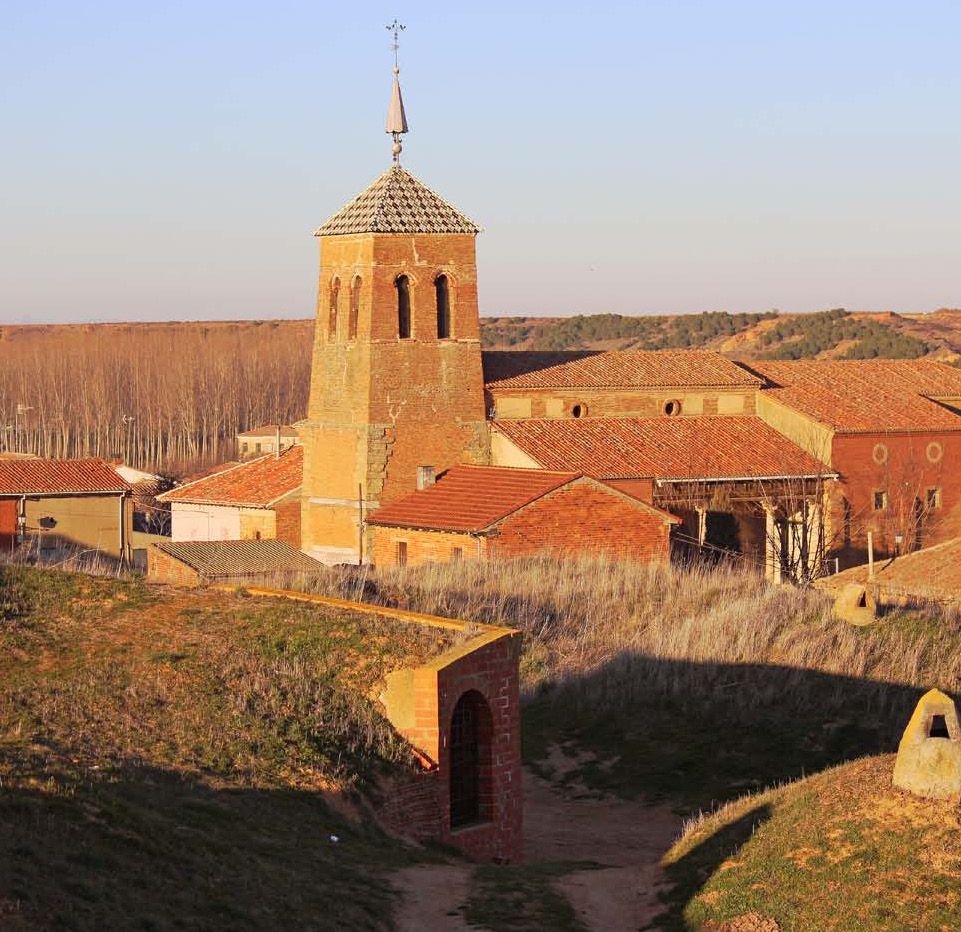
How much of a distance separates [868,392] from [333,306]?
13506mm

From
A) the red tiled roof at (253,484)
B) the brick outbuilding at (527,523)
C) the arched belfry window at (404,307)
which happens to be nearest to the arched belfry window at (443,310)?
the arched belfry window at (404,307)

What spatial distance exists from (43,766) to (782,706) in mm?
10862

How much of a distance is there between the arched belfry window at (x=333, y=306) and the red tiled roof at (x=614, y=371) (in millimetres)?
3549

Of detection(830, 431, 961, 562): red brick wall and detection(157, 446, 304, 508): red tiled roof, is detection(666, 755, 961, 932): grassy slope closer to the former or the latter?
detection(830, 431, 961, 562): red brick wall

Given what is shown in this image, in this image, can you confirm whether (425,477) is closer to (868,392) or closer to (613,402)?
(613,402)

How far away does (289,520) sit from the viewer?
37.0 meters

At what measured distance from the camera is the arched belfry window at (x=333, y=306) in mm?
34938

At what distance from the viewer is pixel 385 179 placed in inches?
1363

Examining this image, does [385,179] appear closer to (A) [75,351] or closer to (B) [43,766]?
(B) [43,766]

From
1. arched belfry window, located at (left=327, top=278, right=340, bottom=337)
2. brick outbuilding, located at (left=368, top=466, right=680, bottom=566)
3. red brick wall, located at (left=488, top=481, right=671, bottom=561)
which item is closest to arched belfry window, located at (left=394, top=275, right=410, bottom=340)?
arched belfry window, located at (left=327, top=278, right=340, bottom=337)

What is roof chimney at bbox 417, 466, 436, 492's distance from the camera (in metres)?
33.5

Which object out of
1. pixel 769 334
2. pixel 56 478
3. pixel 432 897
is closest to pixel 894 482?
pixel 56 478

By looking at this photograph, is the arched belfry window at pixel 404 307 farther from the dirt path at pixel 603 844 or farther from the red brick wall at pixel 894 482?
the dirt path at pixel 603 844

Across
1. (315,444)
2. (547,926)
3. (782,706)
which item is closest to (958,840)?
(547,926)
